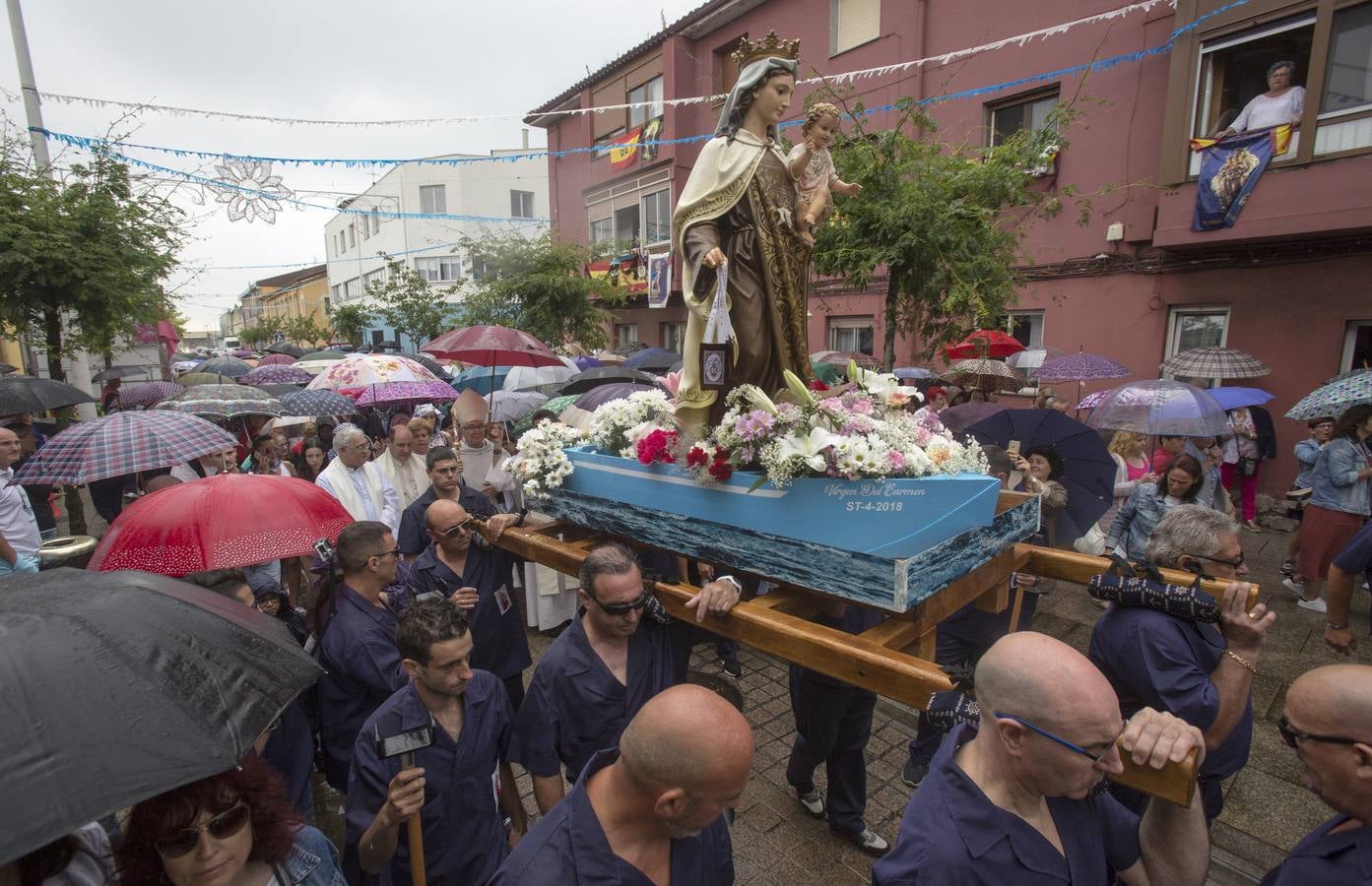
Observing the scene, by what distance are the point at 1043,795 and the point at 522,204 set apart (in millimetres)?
35714

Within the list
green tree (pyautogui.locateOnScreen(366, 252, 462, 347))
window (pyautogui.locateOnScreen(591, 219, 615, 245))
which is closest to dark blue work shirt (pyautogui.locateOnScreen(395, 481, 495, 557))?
window (pyautogui.locateOnScreen(591, 219, 615, 245))

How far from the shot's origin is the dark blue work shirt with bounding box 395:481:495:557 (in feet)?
14.7

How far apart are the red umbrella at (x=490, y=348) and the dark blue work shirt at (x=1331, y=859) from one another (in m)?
6.02

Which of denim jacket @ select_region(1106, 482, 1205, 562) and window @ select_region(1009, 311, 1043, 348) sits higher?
window @ select_region(1009, 311, 1043, 348)

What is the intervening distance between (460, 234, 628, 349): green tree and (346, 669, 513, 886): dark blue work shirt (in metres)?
15.3

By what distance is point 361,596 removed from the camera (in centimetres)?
312

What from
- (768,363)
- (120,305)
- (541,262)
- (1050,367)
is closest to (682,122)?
(541,262)

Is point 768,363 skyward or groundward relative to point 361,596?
skyward

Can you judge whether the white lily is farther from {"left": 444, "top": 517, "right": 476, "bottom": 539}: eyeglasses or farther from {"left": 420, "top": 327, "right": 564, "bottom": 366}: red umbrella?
{"left": 420, "top": 327, "right": 564, "bottom": 366}: red umbrella

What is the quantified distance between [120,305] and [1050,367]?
13053 mm

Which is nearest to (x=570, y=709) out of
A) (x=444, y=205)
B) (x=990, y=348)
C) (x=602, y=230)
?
(x=990, y=348)

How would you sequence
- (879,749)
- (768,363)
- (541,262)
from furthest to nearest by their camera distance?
(541,262)
(879,749)
(768,363)

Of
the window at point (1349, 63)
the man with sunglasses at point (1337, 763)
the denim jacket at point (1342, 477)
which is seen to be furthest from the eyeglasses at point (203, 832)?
the window at point (1349, 63)

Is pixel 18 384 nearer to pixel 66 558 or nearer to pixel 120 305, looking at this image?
pixel 120 305
